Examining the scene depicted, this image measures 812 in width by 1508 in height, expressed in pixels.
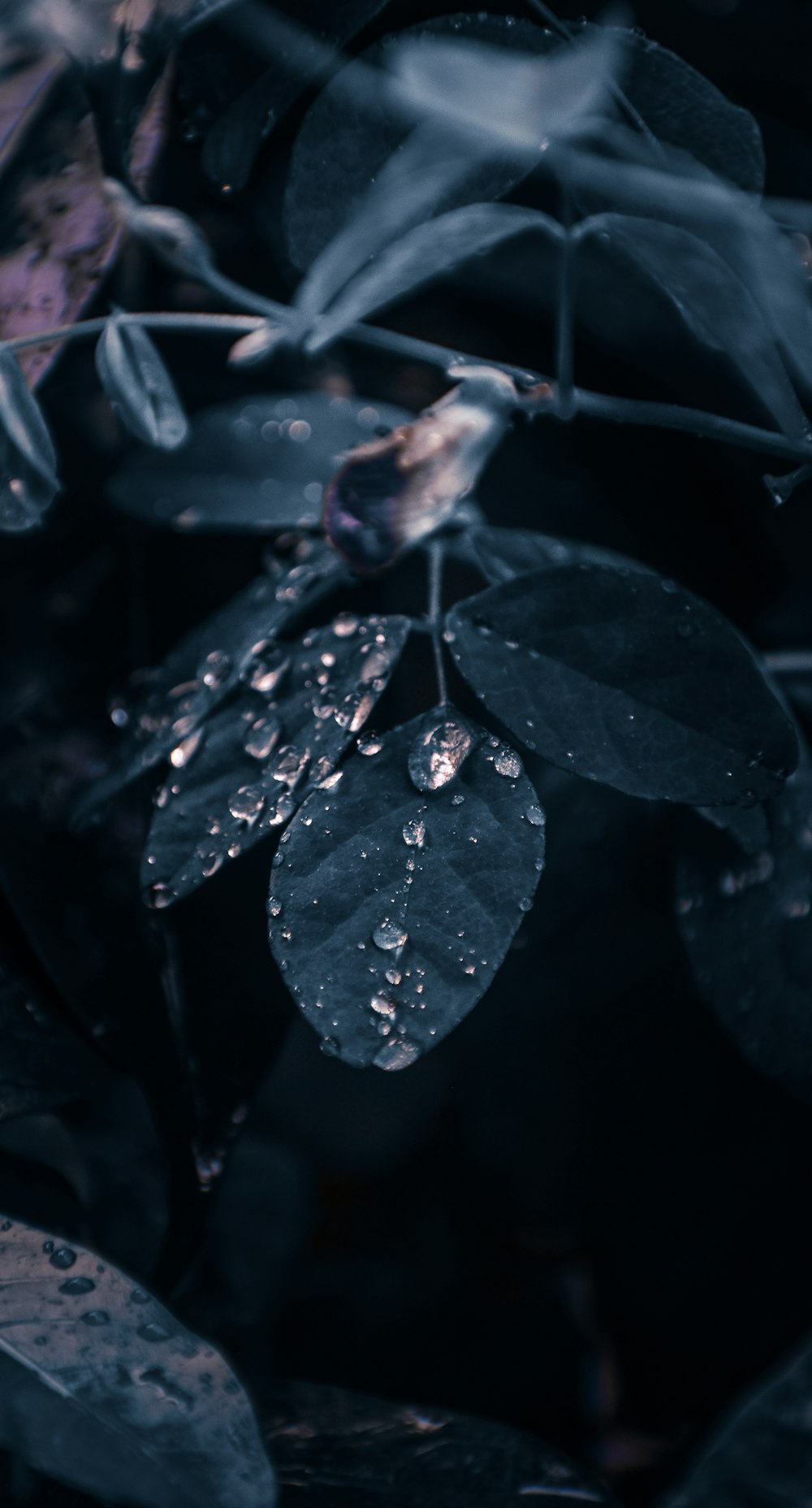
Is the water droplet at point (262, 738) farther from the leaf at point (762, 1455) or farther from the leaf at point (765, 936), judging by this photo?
the leaf at point (762, 1455)

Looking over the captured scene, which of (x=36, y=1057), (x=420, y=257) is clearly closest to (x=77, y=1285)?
(x=36, y=1057)

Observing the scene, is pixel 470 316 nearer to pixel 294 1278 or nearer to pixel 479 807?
pixel 479 807

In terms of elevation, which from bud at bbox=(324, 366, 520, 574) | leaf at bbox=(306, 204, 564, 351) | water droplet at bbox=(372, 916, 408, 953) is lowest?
water droplet at bbox=(372, 916, 408, 953)

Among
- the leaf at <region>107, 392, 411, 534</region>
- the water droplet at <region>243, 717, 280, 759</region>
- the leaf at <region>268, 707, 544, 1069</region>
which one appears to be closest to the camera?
the leaf at <region>268, 707, 544, 1069</region>

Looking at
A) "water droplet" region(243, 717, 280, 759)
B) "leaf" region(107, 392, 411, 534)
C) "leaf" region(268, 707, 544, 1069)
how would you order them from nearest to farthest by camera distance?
"leaf" region(268, 707, 544, 1069), "water droplet" region(243, 717, 280, 759), "leaf" region(107, 392, 411, 534)

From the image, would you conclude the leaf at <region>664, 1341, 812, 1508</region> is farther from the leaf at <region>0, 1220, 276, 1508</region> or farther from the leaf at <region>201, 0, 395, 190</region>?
the leaf at <region>201, 0, 395, 190</region>

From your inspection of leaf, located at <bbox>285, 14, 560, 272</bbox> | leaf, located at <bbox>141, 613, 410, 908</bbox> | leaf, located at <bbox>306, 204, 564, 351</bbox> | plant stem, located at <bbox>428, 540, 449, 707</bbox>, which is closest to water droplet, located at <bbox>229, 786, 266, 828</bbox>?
leaf, located at <bbox>141, 613, 410, 908</bbox>
